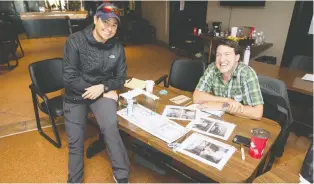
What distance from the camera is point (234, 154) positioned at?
116 centimetres

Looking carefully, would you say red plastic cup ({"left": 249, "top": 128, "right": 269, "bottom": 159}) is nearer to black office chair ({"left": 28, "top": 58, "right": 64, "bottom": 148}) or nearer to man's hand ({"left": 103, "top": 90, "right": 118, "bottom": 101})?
man's hand ({"left": 103, "top": 90, "right": 118, "bottom": 101})

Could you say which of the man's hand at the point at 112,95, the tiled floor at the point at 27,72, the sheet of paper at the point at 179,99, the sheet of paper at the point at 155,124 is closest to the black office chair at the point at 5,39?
the tiled floor at the point at 27,72

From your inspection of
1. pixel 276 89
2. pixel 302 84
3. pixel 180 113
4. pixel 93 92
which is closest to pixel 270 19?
pixel 302 84

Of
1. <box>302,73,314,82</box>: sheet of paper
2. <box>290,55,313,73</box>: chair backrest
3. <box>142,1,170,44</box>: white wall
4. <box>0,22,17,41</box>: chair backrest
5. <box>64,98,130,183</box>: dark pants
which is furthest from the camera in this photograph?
<box>142,1,170,44</box>: white wall

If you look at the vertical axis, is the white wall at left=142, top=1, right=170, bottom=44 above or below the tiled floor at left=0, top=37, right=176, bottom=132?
above

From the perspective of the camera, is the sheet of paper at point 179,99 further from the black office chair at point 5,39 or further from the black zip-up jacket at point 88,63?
the black office chair at point 5,39

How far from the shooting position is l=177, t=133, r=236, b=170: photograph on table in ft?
3.63

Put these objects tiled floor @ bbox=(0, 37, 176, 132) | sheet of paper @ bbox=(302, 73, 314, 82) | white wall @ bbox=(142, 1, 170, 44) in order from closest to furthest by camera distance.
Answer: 1. sheet of paper @ bbox=(302, 73, 314, 82)
2. tiled floor @ bbox=(0, 37, 176, 132)
3. white wall @ bbox=(142, 1, 170, 44)

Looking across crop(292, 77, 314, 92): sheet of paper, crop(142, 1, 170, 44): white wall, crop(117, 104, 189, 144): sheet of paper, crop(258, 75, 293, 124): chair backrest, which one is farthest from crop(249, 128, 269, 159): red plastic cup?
crop(142, 1, 170, 44): white wall

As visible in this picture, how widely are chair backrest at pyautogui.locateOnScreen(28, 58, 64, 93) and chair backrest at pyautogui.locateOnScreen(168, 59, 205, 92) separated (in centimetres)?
121

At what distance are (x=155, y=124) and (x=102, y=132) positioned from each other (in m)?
0.50

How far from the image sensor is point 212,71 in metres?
1.79

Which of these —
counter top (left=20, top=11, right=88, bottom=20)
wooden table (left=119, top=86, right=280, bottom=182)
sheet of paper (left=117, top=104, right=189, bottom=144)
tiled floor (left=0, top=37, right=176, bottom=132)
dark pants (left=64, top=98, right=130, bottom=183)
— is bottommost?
tiled floor (left=0, top=37, right=176, bottom=132)

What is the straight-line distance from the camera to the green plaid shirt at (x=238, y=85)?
158 centimetres
